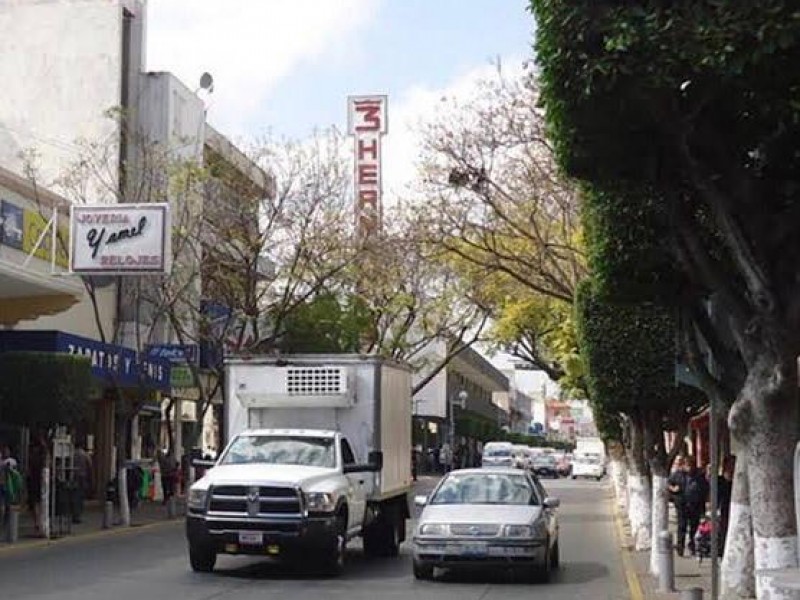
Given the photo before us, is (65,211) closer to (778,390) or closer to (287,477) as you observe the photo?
(287,477)

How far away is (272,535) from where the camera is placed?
17469 millimetres

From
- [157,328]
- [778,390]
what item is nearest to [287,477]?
[778,390]

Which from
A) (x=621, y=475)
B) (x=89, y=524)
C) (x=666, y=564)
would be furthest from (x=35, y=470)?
(x=666, y=564)

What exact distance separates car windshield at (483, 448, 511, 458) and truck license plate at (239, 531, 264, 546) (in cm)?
4714

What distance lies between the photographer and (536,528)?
17.5 m

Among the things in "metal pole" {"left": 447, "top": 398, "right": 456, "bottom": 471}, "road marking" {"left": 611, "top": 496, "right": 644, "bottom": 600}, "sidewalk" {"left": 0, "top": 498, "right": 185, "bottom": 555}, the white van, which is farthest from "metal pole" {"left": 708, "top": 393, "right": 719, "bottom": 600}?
"metal pole" {"left": 447, "top": 398, "right": 456, "bottom": 471}

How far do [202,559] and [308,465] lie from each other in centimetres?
193

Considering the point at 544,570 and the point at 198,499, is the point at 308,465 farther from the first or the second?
the point at 544,570

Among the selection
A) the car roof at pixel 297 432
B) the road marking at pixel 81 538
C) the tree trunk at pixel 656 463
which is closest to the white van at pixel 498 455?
the road marking at pixel 81 538

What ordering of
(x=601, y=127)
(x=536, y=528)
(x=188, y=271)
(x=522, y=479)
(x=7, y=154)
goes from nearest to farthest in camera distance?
(x=601, y=127) < (x=536, y=528) < (x=522, y=479) < (x=188, y=271) < (x=7, y=154)

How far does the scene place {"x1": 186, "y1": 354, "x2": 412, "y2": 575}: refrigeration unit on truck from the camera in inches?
691

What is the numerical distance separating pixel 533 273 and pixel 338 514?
11.2 meters

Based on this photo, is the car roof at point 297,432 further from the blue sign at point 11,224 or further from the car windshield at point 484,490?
the blue sign at point 11,224

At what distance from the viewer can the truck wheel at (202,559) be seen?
1803cm
